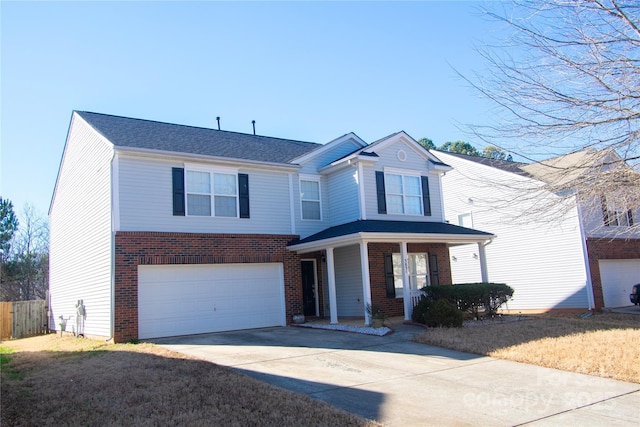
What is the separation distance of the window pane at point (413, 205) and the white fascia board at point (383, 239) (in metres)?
1.94

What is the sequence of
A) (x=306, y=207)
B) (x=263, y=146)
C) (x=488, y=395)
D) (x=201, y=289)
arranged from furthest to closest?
(x=263, y=146) < (x=306, y=207) < (x=201, y=289) < (x=488, y=395)

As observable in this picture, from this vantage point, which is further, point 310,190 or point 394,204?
point 310,190

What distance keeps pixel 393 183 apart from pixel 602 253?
953cm

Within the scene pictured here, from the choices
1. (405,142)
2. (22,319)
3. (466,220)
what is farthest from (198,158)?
(466,220)

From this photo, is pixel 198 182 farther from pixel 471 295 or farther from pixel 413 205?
pixel 471 295

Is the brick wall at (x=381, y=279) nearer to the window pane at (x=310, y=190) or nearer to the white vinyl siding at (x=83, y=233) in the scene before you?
the window pane at (x=310, y=190)

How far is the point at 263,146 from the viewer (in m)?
19.1

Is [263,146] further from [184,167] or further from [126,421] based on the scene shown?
[126,421]

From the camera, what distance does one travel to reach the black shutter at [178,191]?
14883 mm

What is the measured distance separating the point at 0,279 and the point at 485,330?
29.7 m

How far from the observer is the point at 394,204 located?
59.1 feet

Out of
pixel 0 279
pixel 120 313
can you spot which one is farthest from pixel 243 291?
pixel 0 279

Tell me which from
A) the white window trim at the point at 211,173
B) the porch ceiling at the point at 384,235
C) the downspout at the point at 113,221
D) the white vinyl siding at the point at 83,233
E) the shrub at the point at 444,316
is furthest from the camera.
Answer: the white window trim at the point at 211,173

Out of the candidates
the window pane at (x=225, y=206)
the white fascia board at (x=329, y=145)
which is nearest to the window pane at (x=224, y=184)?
the window pane at (x=225, y=206)
